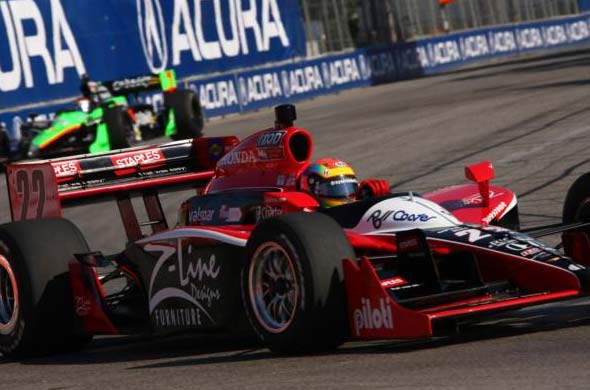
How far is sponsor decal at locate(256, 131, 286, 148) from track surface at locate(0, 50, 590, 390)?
4.09ft

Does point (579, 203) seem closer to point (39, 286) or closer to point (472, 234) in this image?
point (472, 234)

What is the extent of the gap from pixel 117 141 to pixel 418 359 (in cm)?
1851

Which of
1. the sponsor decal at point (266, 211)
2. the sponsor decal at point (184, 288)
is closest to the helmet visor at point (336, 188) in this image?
the sponsor decal at point (266, 211)

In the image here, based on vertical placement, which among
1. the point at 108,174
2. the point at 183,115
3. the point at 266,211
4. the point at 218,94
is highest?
the point at 108,174

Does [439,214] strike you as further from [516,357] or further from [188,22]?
[188,22]

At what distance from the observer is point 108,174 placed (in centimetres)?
970

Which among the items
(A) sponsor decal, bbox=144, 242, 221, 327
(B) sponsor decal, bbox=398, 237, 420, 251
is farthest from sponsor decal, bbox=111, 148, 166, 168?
(B) sponsor decal, bbox=398, 237, 420, 251

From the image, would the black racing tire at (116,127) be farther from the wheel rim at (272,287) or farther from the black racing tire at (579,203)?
the wheel rim at (272,287)

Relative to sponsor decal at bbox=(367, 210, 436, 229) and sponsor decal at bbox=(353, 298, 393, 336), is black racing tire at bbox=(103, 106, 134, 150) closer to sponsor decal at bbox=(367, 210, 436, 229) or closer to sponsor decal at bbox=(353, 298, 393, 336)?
sponsor decal at bbox=(367, 210, 436, 229)

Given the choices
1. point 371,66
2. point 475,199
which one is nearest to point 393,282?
point 475,199

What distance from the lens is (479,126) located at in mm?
20188

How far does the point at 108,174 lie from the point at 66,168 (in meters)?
0.33

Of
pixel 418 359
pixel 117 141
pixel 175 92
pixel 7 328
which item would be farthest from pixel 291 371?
pixel 175 92

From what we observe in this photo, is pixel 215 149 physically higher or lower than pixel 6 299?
higher
